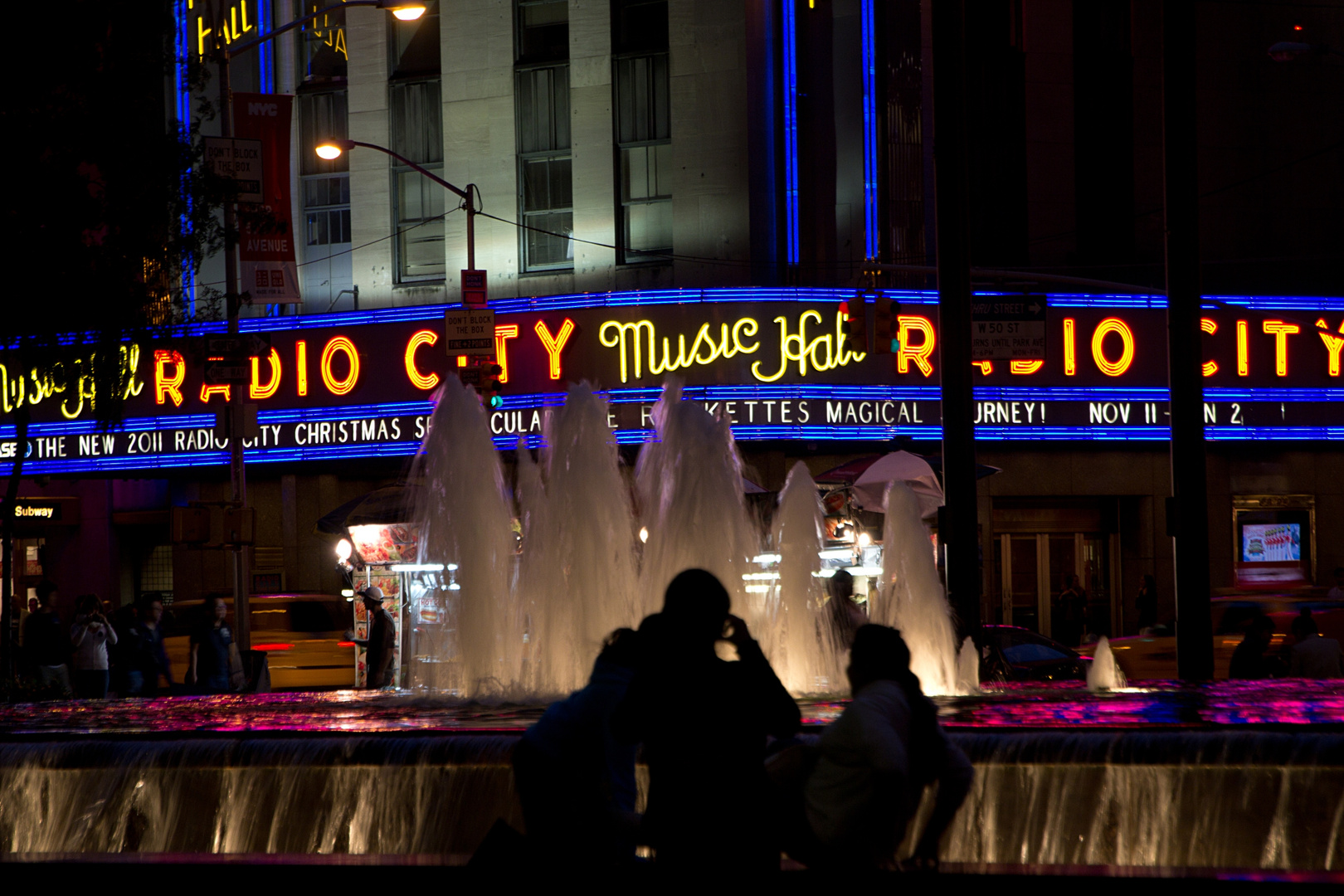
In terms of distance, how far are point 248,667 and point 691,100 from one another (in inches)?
603

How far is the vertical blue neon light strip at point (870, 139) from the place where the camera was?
30.1m

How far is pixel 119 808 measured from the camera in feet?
31.0

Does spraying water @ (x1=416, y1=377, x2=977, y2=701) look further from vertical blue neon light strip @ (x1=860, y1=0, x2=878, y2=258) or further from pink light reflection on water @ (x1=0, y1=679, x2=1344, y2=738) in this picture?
vertical blue neon light strip @ (x1=860, y1=0, x2=878, y2=258)

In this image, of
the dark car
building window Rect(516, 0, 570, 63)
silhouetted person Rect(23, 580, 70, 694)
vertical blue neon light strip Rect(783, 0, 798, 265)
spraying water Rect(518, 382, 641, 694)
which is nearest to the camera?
spraying water Rect(518, 382, 641, 694)

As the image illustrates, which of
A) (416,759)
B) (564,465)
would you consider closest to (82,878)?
(416,759)

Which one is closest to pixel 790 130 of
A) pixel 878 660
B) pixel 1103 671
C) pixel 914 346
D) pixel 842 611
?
pixel 914 346

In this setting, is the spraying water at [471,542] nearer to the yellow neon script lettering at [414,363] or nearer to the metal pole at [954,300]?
the metal pole at [954,300]

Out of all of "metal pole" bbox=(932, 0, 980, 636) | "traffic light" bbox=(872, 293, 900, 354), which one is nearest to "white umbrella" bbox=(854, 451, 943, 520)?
"traffic light" bbox=(872, 293, 900, 354)

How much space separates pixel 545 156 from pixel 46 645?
16.2 m

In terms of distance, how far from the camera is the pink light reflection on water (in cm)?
969

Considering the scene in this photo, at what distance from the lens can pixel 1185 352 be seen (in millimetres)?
15617

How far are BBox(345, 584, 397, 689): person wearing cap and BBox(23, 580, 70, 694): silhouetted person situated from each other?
392cm

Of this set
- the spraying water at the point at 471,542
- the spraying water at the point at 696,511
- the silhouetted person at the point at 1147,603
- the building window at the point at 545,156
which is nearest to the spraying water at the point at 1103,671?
the spraying water at the point at 696,511

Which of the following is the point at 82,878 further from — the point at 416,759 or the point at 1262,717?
the point at 1262,717
